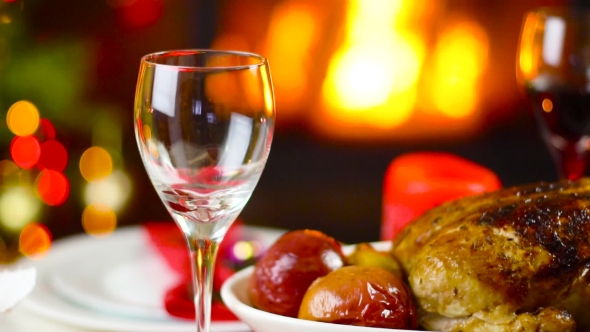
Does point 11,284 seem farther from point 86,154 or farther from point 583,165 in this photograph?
point 86,154

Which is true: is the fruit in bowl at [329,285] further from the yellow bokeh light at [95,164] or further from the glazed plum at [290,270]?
the yellow bokeh light at [95,164]

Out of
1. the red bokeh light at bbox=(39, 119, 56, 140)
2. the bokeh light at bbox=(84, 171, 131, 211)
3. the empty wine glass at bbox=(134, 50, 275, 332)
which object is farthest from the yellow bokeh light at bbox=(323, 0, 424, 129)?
the empty wine glass at bbox=(134, 50, 275, 332)

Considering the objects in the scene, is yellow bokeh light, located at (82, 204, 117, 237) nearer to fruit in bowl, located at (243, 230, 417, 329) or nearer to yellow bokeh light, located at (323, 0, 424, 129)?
yellow bokeh light, located at (323, 0, 424, 129)

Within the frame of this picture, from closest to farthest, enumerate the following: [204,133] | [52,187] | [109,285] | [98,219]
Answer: [204,133]
[109,285]
[52,187]
[98,219]

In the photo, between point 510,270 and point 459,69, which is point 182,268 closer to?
point 510,270

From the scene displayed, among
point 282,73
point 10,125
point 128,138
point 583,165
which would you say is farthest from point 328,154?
point 583,165

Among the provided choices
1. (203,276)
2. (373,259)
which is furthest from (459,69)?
(203,276)

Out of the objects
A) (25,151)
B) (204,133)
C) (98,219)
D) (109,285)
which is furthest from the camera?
(98,219)
